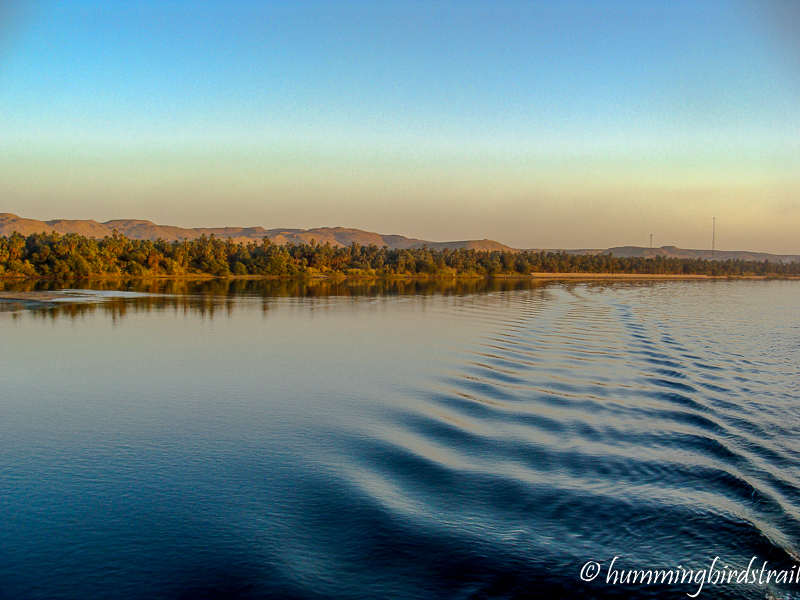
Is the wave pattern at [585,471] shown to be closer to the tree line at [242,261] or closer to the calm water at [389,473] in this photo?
the calm water at [389,473]

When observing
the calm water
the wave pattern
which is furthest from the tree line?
the wave pattern

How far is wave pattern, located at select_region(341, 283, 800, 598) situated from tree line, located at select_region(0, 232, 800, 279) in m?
63.4

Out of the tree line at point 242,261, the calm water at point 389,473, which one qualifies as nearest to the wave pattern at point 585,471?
the calm water at point 389,473

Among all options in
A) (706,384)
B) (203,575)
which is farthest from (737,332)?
(203,575)

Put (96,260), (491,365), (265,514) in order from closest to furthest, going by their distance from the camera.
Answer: (265,514) < (491,365) < (96,260)

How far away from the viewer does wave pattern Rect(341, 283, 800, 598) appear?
19.0 feet

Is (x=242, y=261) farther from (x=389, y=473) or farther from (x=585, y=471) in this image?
(x=585, y=471)

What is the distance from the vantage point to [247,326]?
79.7 ft

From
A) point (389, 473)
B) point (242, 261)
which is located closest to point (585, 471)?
point (389, 473)

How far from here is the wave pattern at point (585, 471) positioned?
579 cm

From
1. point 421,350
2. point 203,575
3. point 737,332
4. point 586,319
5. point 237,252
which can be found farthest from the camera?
point 237,252

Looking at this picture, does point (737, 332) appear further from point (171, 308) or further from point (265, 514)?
point (171, 308)

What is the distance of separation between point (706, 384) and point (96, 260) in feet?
226

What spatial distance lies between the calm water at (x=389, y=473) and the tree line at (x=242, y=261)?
55.8 m
